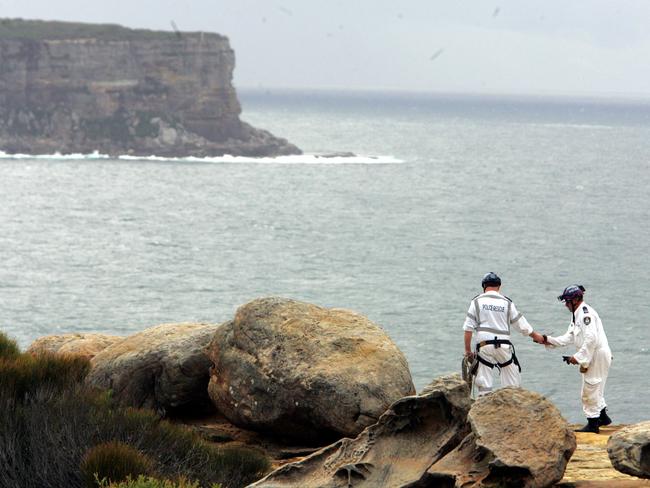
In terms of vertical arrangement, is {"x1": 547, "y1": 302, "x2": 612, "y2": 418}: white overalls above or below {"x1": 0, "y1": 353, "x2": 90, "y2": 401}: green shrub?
above

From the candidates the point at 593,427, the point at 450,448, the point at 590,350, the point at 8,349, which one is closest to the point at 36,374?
the point at 8,349

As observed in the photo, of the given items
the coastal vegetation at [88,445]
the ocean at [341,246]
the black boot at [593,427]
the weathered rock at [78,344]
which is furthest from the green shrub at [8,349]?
the ocean at [341,246]

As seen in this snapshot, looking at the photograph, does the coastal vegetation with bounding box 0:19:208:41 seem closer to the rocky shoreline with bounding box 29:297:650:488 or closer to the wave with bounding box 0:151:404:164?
the wave with bounding box 0:151:404:164

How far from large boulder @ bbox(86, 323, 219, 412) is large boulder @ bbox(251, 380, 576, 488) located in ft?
14.7

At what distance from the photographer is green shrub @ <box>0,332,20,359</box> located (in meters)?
14.1

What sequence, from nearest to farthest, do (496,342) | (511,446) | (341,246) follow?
(511,446) < (496,342) < (341,246)

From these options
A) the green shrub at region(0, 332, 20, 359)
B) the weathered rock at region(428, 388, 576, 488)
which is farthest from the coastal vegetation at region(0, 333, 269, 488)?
the weathered rock at region(428, 388, 576, 488)

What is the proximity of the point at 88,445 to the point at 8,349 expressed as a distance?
14.7ft

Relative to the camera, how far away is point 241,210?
11781cm

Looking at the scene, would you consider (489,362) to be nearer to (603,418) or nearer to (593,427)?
(593,427)

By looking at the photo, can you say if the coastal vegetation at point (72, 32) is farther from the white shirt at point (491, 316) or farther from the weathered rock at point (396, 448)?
the weathered rock at point (396, 448)

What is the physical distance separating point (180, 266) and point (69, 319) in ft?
63.6

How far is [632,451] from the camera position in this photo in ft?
32.8

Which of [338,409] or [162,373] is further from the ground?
[338,409]
